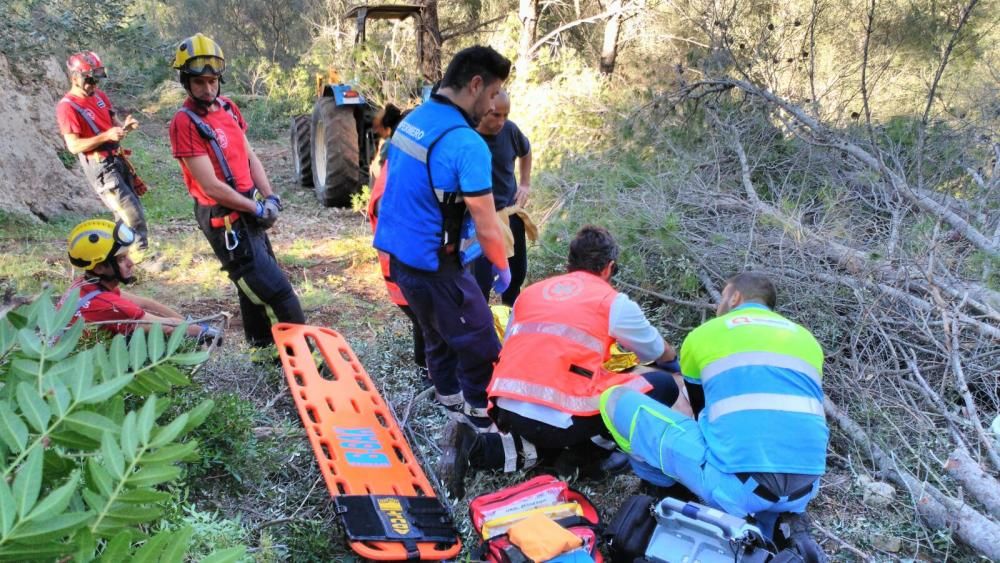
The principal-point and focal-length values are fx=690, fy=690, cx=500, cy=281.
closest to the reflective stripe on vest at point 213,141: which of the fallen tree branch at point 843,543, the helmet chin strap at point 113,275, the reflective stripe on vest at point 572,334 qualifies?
the helmet chin strap at point 113,275

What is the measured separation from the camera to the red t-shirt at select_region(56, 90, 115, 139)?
16.1 ft

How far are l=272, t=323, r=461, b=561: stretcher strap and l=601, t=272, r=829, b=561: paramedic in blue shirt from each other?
83 cm

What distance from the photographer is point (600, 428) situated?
285 centimetres

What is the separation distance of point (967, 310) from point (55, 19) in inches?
206

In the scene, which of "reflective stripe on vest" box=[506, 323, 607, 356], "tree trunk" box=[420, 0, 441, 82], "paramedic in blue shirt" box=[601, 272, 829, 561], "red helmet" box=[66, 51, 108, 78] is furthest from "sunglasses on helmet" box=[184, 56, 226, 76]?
"tree trunk" box=[420, 0, 441, 82]

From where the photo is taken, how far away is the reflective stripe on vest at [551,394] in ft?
8.89

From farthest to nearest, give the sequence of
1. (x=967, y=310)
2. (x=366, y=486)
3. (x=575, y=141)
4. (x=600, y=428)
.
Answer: (x=575, y=141) < (x=967, y=310) < (x=600, y=428) < (x=366, y=486)

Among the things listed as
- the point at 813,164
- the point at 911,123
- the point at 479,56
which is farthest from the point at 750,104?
the point at 479,56

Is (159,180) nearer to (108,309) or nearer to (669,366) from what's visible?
(108,309)

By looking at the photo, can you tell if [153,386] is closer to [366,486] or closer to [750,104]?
[366,486]

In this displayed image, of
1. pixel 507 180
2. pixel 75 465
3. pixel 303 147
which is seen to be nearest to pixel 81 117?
pixel 507 180

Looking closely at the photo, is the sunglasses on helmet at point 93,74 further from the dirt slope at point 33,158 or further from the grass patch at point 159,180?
the dirt slope at point 33,158

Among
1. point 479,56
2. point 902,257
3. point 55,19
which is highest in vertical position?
point 55,19

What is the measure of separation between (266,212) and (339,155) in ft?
14.1
